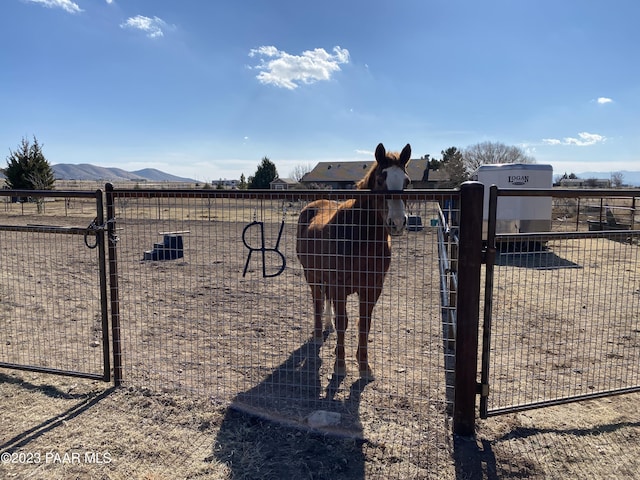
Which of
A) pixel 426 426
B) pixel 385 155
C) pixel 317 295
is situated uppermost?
pixel 385 155

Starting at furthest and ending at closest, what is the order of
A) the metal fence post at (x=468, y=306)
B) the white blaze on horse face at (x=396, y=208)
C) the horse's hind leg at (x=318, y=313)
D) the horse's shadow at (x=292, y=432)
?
the horse's hind leg at (x=318, y=313) < the white blaze on horse face at (x=396, y=208) < the metal fence post at (x=468, y=306) < the horse's shadow at (x=292, y=432)

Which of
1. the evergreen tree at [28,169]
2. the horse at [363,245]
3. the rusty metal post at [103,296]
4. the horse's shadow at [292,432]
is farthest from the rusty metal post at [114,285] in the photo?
the evergreen tree at [28,169]

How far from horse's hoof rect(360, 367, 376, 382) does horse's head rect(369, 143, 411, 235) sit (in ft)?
4.33

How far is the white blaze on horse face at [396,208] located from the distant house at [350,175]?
153 feet

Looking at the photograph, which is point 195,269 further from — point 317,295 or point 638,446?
point 638,446

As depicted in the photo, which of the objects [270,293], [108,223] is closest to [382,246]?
[108,223]

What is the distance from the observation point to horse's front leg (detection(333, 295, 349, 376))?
3525 millimetres

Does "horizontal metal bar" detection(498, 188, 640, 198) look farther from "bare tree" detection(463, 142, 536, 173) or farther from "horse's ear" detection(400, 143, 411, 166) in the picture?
"bare tree" detection(463, 142, 536, 173)

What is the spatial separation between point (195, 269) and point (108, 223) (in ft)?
16.5

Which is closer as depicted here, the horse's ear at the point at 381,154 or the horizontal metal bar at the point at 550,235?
the horizontal metal bar at the point at 550,235

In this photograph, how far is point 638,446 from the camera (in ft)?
8.63

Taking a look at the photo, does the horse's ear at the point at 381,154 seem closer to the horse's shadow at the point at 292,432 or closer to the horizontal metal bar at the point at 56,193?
the horse's shadow at the point at 292,432

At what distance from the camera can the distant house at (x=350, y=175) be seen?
51.7 metres

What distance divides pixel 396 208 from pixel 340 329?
1.23 m
